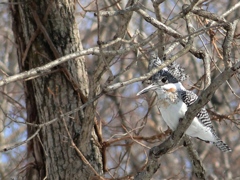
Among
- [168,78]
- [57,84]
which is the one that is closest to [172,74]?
[168,78]

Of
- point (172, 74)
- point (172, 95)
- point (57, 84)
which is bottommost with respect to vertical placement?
point (172, 95)

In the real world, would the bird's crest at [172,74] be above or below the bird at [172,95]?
above

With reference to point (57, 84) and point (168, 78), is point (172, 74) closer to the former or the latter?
point (168, 78)

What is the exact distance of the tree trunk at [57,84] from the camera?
351 centimetres

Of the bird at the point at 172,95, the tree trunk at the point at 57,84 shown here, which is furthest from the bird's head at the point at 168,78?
the tree trunk at the point at 57,84

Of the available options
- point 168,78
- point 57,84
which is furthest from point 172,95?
point 57,84

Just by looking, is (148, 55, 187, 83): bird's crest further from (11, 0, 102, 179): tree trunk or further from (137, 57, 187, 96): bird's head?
(11, 0, 102, 179): tree trunk

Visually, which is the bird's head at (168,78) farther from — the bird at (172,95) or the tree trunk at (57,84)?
the tree trunk at (57,84)

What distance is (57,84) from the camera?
3.54 m

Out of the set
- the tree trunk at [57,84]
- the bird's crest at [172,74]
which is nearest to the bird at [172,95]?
Answer: the bird's crest at [172,74]

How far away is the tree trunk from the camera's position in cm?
351

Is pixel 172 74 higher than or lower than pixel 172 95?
higher

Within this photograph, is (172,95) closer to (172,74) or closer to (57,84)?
(172,74)

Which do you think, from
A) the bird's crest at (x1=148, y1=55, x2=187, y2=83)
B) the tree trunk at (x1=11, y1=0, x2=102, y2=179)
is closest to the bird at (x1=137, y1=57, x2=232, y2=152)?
the bird's crest at (x1=148, y1=55, x2=187, y2=83)
